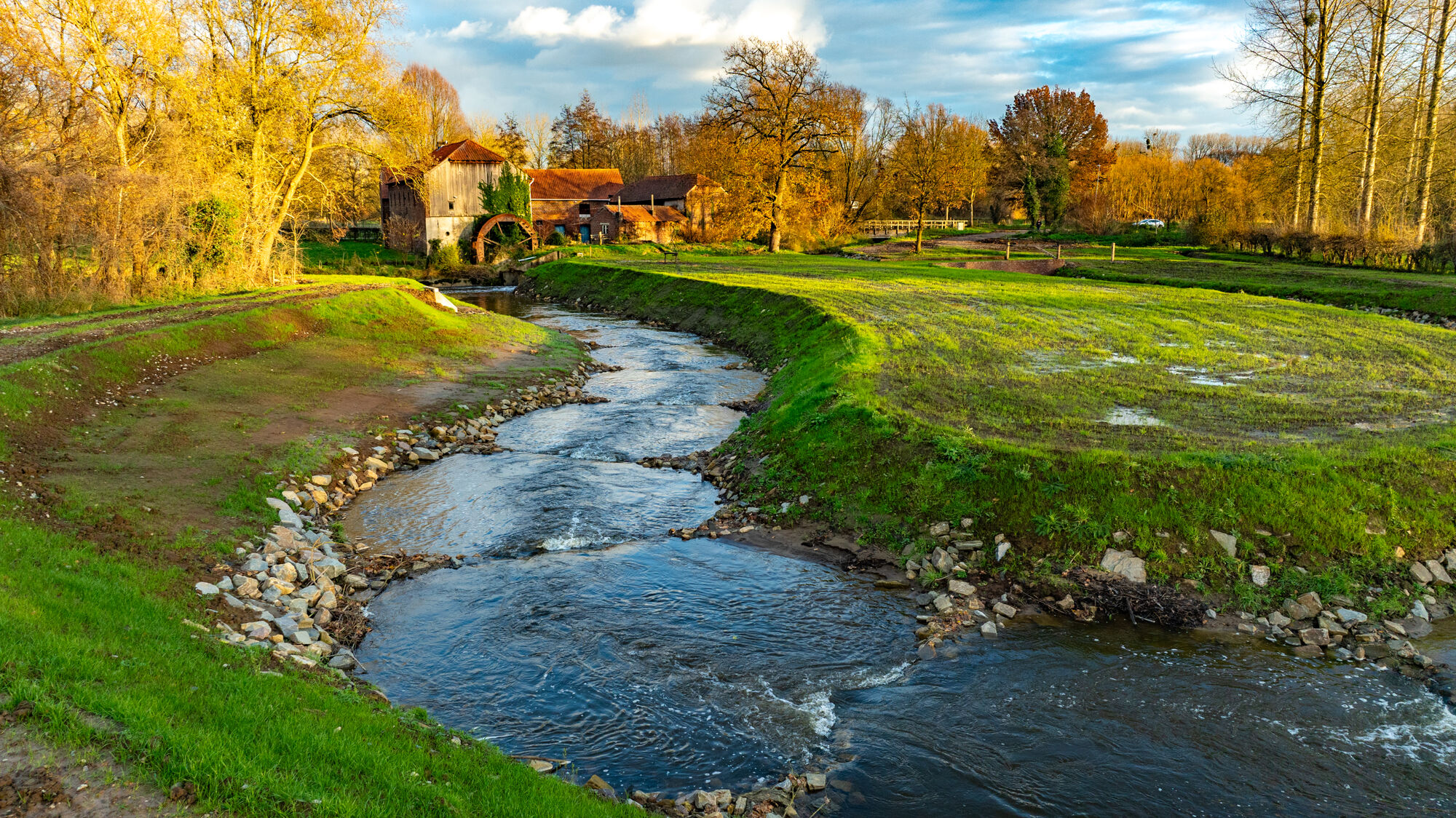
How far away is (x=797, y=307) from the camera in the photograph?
102ft

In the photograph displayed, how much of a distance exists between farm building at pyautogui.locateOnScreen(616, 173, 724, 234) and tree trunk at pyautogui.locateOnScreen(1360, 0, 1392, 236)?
49.7m

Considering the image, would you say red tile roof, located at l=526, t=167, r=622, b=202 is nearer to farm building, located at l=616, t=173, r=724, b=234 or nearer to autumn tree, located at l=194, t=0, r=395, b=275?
farm building, located at l=616, t=173, r=724, b=234

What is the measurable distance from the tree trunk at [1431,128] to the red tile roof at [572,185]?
66.5m

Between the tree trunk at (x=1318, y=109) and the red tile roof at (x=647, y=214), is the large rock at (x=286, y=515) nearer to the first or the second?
the tree trunk at (x=1318, y=109)

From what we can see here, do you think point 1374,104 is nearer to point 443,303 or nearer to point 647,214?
point 443,303

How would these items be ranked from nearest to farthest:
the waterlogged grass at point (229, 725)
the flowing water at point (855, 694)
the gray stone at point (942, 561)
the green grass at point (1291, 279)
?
1. the waterlogged grass at point (229, 725)
2. the flowing water at point (855, 694)
3. the gray stone at point (942, 561)
4. the green grass at point (1291, 279)

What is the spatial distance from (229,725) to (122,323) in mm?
18123

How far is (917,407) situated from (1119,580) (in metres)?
5.49

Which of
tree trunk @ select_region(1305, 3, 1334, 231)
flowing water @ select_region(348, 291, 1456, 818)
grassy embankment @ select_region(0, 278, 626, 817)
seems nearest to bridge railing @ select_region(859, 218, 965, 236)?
tree trunk @ select_region(1305, 3, 1334, 231)

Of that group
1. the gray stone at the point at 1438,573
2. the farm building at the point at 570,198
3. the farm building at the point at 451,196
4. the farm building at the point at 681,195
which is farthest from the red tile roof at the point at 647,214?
the gray stone at the point at 1438,573

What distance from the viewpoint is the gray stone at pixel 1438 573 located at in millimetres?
10438

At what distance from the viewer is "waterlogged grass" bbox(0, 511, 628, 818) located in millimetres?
5402

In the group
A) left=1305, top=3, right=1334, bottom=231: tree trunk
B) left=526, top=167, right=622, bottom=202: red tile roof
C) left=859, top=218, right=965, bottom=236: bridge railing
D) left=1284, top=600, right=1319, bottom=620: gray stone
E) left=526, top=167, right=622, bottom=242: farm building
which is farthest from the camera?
left=859, top=218, right=965, bottom=236: bridge railing

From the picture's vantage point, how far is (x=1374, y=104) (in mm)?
42406
